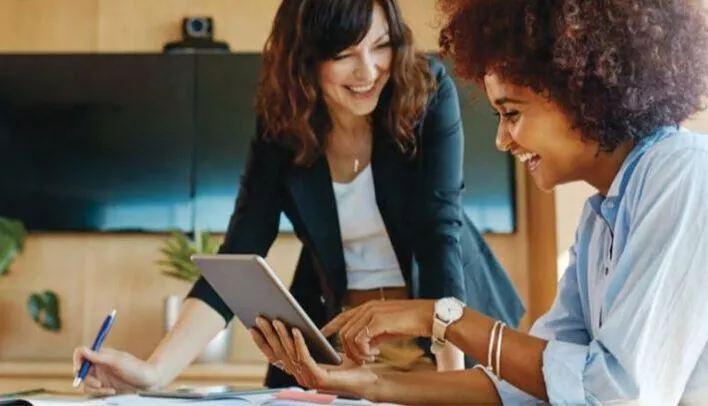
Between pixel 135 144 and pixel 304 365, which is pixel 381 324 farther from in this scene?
pixel 135 144

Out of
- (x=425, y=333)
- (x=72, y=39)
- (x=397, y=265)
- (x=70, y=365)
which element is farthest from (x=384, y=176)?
(x=72, y=39)

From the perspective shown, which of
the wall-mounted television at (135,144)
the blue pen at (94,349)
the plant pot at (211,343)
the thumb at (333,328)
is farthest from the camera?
the wall-mounted television at (135,144)

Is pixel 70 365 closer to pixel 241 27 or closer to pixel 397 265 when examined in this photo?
pixel 241 27

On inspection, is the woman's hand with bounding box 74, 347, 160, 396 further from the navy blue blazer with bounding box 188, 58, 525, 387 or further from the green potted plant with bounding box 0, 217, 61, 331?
the green potted plant with bounding box 0, 217, 61, 331

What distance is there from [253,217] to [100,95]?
78.6 inches

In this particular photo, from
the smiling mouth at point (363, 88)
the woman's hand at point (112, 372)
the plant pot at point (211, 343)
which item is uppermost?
the smiling mouth at point (363, 88)

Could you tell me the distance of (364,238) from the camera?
5.14 feet

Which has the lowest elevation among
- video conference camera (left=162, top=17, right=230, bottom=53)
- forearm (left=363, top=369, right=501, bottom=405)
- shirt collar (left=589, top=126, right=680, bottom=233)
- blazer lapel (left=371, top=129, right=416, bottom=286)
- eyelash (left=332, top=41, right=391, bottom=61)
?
forearm (left=363, top=369, right=501, bottom=405)

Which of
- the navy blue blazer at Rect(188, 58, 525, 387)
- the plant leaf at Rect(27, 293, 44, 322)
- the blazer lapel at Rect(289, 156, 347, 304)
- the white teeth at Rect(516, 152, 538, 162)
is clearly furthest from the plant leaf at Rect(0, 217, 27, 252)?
the white teeth at Rect(516, 152, 538, 162)

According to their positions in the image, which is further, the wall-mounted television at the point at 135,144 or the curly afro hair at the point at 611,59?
the wall-mounted television at the point at 135,144

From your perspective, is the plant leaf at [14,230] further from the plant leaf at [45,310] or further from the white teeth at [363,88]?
the white teeth at [363,88]

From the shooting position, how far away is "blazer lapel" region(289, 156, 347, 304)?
1539mm

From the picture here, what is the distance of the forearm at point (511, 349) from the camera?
0.97 meters

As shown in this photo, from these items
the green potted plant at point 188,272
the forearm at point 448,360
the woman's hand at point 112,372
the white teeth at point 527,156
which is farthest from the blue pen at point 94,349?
the green potted plant at point 188,272
